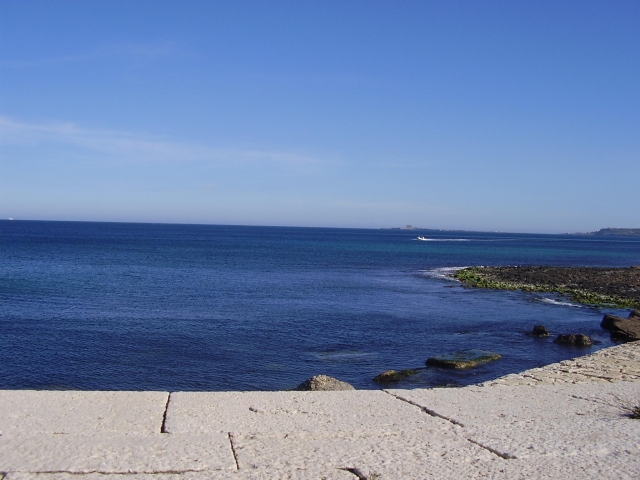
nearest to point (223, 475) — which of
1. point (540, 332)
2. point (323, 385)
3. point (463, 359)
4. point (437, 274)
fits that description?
point (323, 385)

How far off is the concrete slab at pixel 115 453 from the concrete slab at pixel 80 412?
0.80ft

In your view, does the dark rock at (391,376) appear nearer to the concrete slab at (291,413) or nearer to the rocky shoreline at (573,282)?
the concrete slab at (291,413)

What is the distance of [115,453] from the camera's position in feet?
16.2

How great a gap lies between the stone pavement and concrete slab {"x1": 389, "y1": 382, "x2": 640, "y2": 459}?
0.02 metres

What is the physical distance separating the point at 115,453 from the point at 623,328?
22.5 metres

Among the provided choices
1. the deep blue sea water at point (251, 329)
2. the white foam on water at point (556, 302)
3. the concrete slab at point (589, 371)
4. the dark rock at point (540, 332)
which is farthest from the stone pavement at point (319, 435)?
the white foam on water at point (556, 302)

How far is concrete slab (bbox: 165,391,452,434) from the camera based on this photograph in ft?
18.9

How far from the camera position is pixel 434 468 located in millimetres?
4812

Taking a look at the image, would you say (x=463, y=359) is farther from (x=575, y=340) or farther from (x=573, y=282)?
(x=573, y=282)

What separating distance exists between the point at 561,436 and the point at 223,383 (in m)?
11.3

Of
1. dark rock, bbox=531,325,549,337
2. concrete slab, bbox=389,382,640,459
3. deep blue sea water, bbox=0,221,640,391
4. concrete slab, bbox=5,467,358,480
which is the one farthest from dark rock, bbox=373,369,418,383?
concrete slab, bbox=5,467,358,480

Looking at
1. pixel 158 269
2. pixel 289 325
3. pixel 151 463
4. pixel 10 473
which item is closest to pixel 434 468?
pixel 151 463

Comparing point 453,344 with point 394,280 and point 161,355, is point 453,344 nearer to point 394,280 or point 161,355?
point 161,355

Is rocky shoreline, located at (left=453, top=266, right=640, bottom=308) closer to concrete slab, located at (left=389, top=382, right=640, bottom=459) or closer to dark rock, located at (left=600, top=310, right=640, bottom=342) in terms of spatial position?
dark rock, located at (left=600, top=310, right=640, bottom=342)
